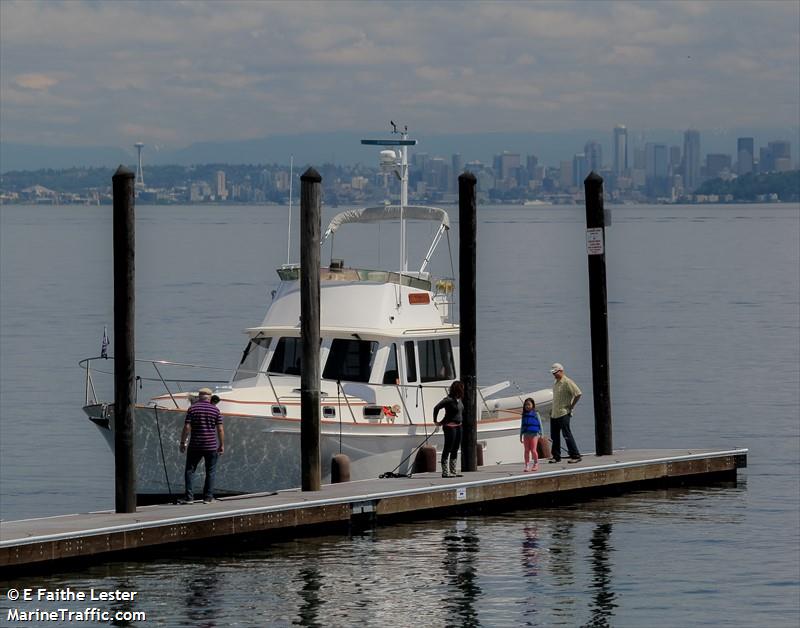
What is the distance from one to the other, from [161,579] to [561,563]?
5980mm

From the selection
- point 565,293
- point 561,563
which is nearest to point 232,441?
point 561,563

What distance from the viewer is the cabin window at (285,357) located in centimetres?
2870

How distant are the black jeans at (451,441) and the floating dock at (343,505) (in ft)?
1.46

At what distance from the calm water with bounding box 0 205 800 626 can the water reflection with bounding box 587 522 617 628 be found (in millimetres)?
49

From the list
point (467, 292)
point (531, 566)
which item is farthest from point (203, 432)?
point (467, 292)

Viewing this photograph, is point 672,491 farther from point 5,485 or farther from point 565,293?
point 565,293

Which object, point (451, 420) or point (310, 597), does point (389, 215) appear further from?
point (310, 597)

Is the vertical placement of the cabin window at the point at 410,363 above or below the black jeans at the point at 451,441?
above

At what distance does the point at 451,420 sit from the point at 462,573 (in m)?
3.87

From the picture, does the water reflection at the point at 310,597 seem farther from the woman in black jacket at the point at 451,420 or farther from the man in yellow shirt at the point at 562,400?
the man in yellow shirt at the point at 562,400

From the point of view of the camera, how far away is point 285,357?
94.5 ft

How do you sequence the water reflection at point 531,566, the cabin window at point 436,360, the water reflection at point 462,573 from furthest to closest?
the cabin window at point 436,360, the water reflection at point 531,566, the water reflection at point 462,573

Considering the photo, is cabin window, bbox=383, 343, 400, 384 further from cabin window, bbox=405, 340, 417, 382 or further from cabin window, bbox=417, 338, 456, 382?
cabin window, bbox=417, 338, 456, 382

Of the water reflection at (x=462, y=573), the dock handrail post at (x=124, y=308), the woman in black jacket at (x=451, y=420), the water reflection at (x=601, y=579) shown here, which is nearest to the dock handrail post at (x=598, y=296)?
the water reflection at (x=601, y=579)
